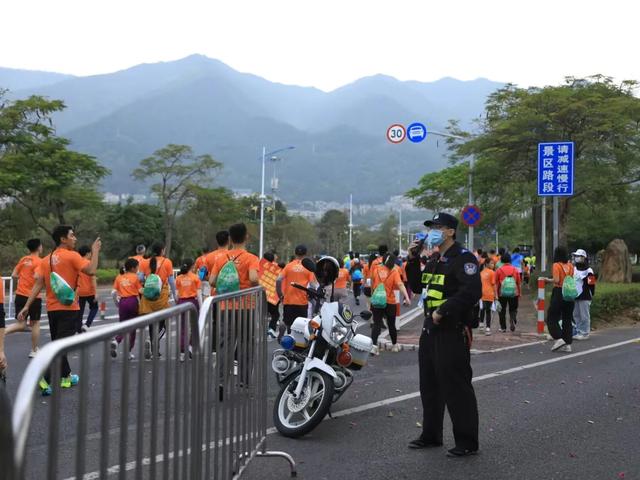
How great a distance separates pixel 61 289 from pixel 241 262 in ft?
6.59

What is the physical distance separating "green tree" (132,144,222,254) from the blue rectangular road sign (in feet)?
122

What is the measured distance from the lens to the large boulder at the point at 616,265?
2684 cm

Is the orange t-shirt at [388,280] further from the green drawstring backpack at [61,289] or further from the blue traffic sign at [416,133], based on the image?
the blue traffic sign at [416,133]

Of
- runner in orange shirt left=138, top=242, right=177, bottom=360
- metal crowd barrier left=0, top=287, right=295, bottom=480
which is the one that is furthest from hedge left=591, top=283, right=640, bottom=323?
metal crowd barrier left=0, top=287, right=295, bottom=480

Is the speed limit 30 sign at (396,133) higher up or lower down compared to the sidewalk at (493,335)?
higher up

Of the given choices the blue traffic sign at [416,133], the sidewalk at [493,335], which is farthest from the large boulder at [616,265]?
the blue traffic sign at [416,133]

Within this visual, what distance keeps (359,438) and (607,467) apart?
1952mm

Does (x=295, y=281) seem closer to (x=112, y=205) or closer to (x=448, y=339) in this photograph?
(x=448, y=339)

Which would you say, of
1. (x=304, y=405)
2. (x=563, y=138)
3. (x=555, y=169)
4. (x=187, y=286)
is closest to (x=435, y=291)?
(x=304, y=405)

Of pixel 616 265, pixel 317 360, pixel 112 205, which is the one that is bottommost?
pixel 616 265

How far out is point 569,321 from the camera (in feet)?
36.8

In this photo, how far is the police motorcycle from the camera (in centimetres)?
577

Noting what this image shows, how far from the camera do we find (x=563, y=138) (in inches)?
879

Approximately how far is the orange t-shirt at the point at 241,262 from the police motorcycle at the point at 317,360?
3.02ft
